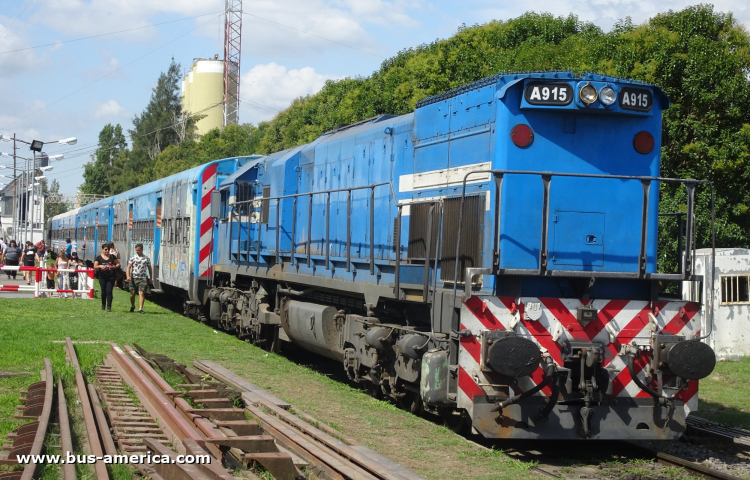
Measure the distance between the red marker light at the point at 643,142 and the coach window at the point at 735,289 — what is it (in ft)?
22.3

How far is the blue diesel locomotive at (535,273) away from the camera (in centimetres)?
705

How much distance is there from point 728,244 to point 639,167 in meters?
11.8

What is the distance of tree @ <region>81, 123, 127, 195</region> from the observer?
3684 inches

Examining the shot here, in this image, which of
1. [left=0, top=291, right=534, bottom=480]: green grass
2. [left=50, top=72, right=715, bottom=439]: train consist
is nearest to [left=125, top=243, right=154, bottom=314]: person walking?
[left=0, top=291, right=534, bottom=480]: green grass

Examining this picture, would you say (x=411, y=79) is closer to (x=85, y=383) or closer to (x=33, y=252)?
(x=33, y=252)

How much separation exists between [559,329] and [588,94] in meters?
2.19

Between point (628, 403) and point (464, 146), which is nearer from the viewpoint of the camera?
point (628, 403)

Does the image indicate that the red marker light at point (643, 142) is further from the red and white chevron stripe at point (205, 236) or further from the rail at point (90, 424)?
the red and white chevron stripe at point (205, 236)

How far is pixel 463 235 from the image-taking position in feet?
26.1

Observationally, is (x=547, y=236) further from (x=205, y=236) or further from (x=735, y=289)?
(x=205, y=236)

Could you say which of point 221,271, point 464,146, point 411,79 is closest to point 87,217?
point 411,79

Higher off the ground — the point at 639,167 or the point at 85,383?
the point at 639,167

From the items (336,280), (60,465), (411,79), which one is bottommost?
(60,465)

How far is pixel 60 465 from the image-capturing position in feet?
19.6
